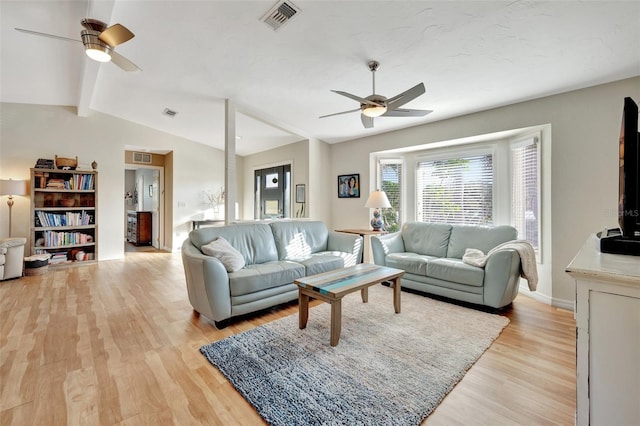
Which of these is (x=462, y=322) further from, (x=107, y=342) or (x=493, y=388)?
(x=107, y=342)

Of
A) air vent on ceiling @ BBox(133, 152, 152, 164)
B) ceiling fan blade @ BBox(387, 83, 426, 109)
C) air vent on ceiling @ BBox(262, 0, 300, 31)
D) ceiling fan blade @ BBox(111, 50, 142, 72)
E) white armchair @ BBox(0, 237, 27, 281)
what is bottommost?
white armchair @ BBox(0, 237, 27, 281)

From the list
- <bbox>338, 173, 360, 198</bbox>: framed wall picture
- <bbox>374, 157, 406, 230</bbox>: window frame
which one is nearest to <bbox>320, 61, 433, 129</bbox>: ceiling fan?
<bbox>374, 157, 406, 230</bbox>: window frame

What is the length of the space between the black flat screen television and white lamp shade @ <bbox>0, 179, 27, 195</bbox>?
23.3ft

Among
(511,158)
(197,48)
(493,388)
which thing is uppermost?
(197,48)

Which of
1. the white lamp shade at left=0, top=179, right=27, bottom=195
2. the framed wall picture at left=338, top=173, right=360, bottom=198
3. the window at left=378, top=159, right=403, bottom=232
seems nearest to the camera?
the white lamp shade at left=0, top=179, right=27, bottom=195

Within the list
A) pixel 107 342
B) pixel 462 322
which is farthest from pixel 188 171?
pixel 462 322

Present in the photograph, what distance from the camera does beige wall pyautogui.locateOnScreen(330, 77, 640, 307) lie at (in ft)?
9.49

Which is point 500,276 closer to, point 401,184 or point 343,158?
point 401,184

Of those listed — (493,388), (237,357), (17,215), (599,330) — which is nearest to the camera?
(599,330)

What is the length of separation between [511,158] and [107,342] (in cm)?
515

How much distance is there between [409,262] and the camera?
11.7ft

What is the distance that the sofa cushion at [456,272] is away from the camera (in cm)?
299

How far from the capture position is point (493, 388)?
1768mm

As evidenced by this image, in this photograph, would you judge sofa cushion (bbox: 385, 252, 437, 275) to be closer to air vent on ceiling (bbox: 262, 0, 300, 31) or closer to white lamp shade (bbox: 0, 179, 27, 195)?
air vent on ceiling (bbox: 262, 0, 300, 31)
